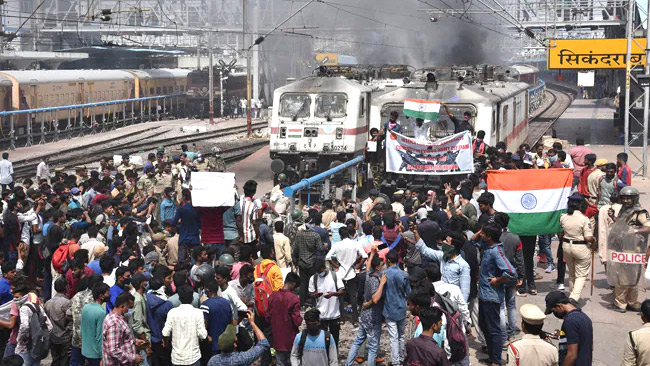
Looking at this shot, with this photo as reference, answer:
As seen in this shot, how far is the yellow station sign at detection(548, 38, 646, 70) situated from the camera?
31500 mm

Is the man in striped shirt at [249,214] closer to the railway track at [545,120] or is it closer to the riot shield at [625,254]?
the riot shield at [625,254]

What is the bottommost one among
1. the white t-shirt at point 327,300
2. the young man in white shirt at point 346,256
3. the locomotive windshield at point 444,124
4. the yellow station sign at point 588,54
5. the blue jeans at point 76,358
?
the blue jeans at point 76,358

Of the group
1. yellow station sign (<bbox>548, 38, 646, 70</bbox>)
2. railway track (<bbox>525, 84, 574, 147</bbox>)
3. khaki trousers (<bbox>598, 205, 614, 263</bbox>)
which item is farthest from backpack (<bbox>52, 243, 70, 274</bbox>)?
yellow station sign (<bbox>548, 38, 646, 70</bbox>)

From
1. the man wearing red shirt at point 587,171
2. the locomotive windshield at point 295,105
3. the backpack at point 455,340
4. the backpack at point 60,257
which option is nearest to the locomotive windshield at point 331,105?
the locomotive windshield at point 295,105

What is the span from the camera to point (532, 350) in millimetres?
6191

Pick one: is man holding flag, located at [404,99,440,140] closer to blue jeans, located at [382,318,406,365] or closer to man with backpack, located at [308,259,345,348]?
man with backpack, located at [308,259,345,348]

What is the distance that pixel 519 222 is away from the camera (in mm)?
11102

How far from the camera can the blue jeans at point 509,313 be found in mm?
8961

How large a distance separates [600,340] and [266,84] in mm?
47448

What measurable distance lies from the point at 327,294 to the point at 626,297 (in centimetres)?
439

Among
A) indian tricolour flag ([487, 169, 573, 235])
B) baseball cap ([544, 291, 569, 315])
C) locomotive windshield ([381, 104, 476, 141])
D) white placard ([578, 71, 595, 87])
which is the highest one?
white placard ([578, 71, 595, 87])

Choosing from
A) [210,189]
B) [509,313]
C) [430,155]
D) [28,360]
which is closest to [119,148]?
[430,155]

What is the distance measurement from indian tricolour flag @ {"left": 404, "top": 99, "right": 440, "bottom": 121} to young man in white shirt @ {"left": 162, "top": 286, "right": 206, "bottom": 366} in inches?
406

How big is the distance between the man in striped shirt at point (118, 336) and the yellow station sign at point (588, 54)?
26355 mm
